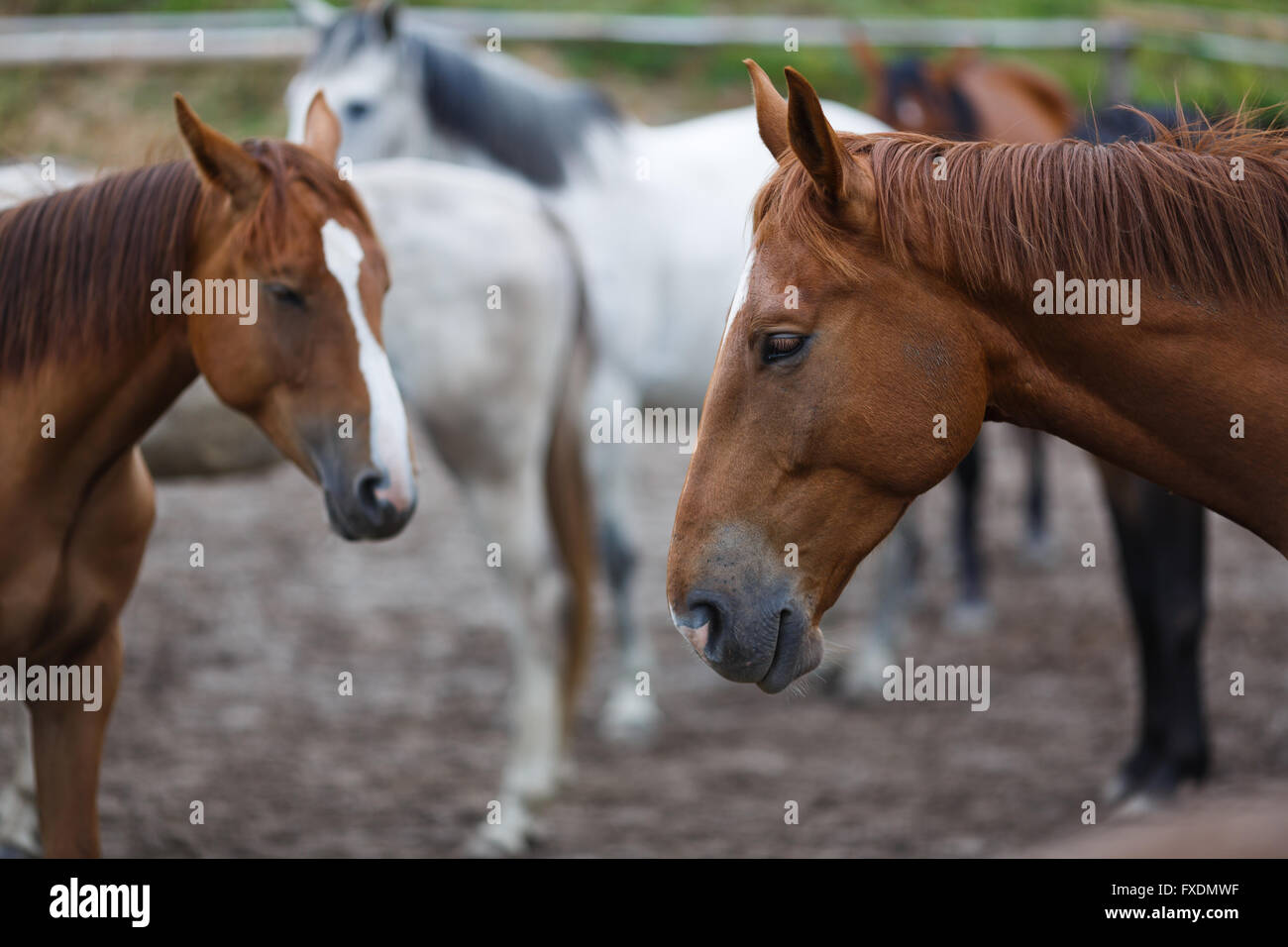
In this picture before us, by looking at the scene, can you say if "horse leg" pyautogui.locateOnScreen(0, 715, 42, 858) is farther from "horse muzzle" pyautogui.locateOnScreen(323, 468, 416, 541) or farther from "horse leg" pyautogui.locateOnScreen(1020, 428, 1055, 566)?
"horse leg" pyautogui.locateOnScreen(1020, 428, 1055, 566)

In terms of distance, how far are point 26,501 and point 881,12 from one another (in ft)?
36.9

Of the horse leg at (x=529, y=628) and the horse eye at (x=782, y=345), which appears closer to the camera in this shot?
the horse eye at (x=782, y=345)

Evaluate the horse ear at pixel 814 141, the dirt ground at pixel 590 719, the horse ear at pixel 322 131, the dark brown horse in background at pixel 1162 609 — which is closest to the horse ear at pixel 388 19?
the horse ear at pixel 322 131

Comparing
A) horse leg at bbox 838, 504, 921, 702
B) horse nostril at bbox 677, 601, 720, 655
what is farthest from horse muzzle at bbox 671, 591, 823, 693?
horse leg at bbox 838, 504, 921, 702

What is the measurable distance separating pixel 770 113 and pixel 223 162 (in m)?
1.10

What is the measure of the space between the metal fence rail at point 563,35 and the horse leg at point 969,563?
315 cm

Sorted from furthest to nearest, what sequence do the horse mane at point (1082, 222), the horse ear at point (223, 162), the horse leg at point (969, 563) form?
the horse leg at point (969, 563)
the horse ear at point (223, 162)
the horse mane at point (1082, 222)

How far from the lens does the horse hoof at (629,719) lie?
15.4 ft

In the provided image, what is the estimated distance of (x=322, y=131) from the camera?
279cm

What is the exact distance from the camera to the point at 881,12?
11.8 m
